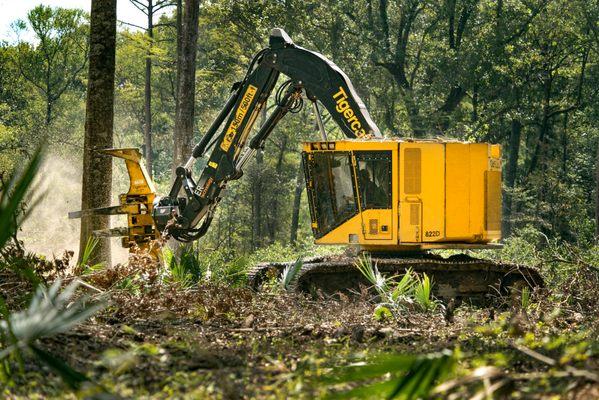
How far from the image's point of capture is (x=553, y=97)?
42938 millimetres

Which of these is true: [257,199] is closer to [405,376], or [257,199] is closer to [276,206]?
[276,206]

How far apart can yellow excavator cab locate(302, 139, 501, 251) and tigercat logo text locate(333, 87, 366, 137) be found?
1.72 ft

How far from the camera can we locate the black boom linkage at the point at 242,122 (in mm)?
16562

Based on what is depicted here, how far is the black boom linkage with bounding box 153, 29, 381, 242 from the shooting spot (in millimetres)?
16562

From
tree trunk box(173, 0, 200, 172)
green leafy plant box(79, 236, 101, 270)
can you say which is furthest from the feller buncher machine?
tree trunk box(173, 0, 200, 172)

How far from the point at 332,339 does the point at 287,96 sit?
8906 mm

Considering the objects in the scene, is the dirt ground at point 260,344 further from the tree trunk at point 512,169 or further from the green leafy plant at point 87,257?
the tree trunk at point 512,169

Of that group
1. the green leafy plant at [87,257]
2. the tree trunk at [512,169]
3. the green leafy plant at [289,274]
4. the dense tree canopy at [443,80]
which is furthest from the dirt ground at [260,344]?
the tree trunk at [512,169]

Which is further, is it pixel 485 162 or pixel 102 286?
pixel 485 162

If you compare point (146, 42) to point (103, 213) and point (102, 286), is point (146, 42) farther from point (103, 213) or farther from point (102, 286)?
point (102, 286)

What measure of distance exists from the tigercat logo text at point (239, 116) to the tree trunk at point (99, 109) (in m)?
2.10

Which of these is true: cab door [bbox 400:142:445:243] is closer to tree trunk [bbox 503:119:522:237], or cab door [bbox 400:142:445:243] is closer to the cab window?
the cab window

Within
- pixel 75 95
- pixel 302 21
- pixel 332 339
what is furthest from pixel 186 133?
pixel 75 95

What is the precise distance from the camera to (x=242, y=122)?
17.5 m
